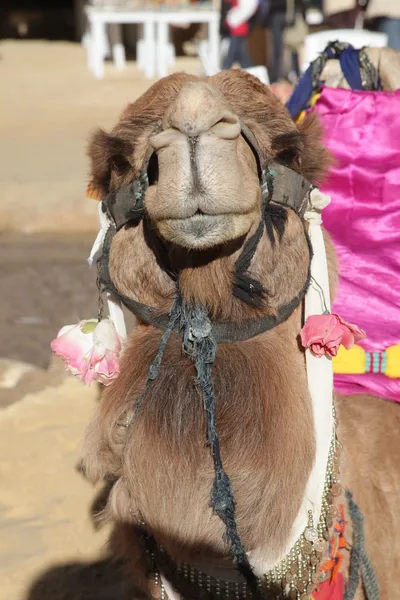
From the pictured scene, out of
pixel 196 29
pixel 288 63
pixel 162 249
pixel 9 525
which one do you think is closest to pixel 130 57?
pixel 196 29

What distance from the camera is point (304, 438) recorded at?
6.14 ft

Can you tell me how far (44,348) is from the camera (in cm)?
539

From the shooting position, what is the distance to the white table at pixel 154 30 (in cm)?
1367

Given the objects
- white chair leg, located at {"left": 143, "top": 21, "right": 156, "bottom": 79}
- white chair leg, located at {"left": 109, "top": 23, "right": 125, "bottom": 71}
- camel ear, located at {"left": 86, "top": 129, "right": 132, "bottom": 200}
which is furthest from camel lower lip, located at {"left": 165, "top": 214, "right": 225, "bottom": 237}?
white chair leg, located at {"left": 109, "top": 23, "right": 125, "bottom": 71}

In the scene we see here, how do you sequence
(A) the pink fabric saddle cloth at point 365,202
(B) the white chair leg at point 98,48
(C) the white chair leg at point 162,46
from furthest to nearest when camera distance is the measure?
1. (B) the white chair leg at point 98,48
2. (C) the white chair leg at point 162,46
3. (A) the pink fabric saddle cloth at point 365,202

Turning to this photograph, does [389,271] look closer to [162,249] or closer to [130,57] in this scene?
[162,249]

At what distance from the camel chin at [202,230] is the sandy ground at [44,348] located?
86cm

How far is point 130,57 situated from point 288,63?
603 centimetres

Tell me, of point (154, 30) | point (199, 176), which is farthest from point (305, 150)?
point (154, 30)

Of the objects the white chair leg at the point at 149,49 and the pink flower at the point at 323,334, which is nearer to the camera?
the pink flower at the point at 323,334

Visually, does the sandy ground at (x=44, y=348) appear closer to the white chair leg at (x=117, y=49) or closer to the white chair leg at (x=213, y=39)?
the white chair leg at (x=213, y=39)

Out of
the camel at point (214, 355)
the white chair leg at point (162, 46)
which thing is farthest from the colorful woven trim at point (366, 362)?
the white chair leg at point (162, 46)

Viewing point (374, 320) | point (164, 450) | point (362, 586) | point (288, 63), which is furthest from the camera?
point (288, 63)

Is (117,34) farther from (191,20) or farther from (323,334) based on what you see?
(323,334)
